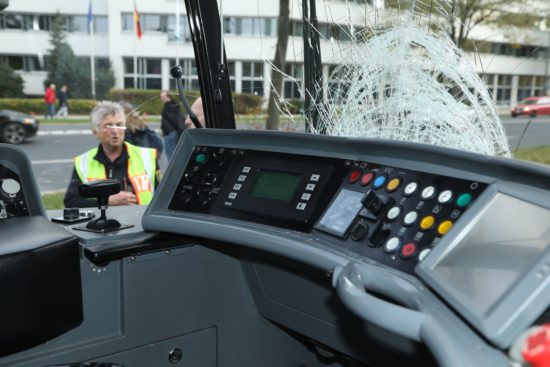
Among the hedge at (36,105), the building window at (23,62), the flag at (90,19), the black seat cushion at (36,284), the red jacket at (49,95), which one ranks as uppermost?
the flag at (90,19)

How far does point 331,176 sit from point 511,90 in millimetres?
656

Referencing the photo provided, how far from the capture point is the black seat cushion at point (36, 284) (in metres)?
1.37

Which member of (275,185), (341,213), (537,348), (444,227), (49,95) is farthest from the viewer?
(49,95)

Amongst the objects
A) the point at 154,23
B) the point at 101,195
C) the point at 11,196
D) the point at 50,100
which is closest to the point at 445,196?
the point at 101,195

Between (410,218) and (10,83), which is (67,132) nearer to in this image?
(10,83)

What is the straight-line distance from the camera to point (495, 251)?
957mm

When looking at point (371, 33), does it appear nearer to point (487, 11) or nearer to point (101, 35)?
point (487, 11)

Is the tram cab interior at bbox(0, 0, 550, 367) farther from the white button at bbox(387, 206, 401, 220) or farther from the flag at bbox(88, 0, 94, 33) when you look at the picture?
the flag at bbox(88, 0, 94, 33)

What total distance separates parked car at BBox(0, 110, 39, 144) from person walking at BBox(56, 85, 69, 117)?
0.19 metres

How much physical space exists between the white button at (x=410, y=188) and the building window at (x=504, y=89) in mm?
649

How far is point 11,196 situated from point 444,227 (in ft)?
4.03

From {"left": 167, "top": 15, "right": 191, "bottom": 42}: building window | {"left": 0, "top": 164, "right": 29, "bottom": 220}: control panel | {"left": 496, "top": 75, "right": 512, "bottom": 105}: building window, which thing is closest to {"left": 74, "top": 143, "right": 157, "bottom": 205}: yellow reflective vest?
{"left": 167, "top": 15, "right": 191, "bottom": 42}: building window

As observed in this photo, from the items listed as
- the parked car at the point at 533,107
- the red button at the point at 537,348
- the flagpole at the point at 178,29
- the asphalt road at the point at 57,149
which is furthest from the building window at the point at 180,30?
the red button at the point at 537,348

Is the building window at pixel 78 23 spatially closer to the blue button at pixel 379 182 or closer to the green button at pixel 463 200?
the blue button at pixel 379 182
